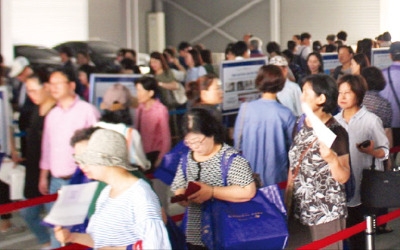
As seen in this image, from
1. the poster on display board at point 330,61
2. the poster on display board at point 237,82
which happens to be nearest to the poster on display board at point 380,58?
the poster on display board at point 330,61

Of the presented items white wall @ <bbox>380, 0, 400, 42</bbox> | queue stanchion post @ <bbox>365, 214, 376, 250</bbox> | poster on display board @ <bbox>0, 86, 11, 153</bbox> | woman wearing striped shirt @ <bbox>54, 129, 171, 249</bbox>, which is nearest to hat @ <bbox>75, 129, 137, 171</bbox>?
woman wearing striped shirt @ <bbox>54, 129, 171, 249</bbox>

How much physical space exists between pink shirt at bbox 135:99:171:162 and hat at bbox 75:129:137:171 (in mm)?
3860

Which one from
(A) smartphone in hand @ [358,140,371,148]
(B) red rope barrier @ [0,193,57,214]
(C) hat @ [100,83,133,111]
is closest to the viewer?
(B) red rope barrier @ [0,193,57,214]

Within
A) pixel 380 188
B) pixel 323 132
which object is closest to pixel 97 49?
pixel 380 188

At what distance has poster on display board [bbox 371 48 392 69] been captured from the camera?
11.7 m

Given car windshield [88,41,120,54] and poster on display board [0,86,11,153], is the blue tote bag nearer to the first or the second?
poster on display board [0,86,11,153]

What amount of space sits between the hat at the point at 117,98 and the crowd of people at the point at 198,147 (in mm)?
14

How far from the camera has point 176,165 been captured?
542 centimetres

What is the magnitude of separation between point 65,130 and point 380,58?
6638 mm

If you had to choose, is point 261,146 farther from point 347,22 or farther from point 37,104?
point 347,22

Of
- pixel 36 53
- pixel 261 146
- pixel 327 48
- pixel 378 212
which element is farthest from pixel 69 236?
pixel 36 53

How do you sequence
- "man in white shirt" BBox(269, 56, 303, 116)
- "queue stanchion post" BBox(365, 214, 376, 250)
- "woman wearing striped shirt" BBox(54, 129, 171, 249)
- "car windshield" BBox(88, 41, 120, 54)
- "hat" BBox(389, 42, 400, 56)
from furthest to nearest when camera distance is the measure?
"car windshield" BBox(88, 41, 120, 54) < "hat" BBox(389, 42, 400, 56) < "man in white shirt" BBox(269, 56, 303, 116) < "queue stanchion post" BBox(365, 214, 376, 250) < "woman wearing striped shirt" BBox(54, 129, 171, 249)

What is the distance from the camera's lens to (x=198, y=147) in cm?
466

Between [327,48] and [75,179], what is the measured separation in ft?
37.2
